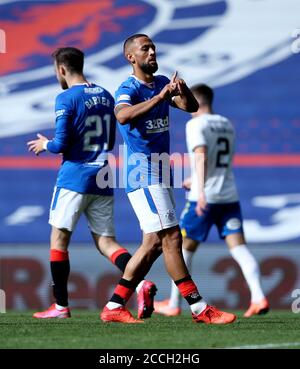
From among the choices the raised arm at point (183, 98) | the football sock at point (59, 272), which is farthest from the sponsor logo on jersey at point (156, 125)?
the football sock at point (59, 272)

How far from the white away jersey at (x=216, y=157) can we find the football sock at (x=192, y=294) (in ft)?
7.80

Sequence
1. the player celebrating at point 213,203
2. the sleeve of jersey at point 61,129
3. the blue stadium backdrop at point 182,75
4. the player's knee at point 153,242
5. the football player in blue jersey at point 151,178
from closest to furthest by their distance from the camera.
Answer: the football player in blue jersey at point 151,178 → the player's knee at point 153,242 → the sleeve of jersey at point 61,129 → the player celebrating at point 213,203 → the blue stadium backdrop at point 182,75

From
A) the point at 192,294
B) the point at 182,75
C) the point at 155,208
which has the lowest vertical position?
the point at 192,294

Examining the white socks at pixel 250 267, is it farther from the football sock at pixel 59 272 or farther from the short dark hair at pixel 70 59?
the short dark hair at pixel 70 59

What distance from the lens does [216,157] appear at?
31.2ft

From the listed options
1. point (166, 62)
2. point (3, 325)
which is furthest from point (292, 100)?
point (3, 325)

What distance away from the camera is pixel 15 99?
13.9 metres

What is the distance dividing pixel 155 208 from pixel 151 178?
0.68 feet

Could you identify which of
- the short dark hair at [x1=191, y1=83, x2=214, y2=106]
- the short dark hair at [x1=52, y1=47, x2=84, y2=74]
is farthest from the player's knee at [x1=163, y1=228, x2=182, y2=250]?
the short dark hair at [x1=191, y1=83, x2=214, y2=106]

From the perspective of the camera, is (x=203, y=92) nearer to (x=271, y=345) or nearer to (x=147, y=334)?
(x=147, y=334)

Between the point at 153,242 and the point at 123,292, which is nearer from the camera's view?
the point at 153,242

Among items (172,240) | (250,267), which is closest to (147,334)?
(172,240)

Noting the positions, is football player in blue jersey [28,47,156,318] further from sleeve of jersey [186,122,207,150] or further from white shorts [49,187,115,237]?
sleeve of jersey [186,122,207,150]

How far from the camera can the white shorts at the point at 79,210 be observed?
7.63m
